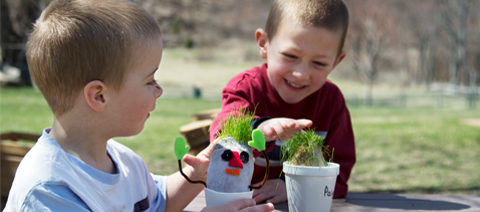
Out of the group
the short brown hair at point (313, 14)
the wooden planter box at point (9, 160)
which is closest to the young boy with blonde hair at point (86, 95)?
the short brown hair at point (313, 14)

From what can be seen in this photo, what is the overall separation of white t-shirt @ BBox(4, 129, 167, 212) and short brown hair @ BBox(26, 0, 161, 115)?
0.19 metres

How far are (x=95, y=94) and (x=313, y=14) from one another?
128cm

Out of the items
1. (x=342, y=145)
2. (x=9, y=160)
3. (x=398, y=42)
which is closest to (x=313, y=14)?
(x=342, y=145)

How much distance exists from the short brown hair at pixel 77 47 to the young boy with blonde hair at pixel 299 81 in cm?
64

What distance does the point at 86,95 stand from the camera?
4.77 ft

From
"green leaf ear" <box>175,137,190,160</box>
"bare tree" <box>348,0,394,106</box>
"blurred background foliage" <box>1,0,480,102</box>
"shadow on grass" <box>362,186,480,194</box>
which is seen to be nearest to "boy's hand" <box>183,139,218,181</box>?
"green leaf ear" <box>175,137,190,160</box>

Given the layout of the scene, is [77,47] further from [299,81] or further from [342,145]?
[342,145]

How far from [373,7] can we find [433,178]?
1199 inches

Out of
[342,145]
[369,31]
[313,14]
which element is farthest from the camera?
[369,31]

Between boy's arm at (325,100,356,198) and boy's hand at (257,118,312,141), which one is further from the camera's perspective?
boy's arm at (325,100,356,198)

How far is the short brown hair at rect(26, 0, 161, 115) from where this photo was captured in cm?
142

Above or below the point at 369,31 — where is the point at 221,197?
above

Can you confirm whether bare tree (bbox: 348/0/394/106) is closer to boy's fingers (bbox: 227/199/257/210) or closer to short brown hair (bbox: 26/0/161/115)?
boy's fingers (bbox: 227/199/257/210)

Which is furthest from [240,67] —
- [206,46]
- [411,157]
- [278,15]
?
[278,15]
